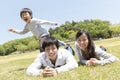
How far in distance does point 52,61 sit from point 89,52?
1382 millimetres

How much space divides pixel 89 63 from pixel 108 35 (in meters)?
120

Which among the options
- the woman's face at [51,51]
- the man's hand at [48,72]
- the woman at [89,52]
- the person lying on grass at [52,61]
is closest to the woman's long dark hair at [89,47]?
the woman at [89,52]

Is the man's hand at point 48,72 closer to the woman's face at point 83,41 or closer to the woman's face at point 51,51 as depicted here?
the woman's face at point 51,51

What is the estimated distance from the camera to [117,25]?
132 m

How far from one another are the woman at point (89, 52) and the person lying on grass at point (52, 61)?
0.63m

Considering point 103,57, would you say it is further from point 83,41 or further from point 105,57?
point 83,41

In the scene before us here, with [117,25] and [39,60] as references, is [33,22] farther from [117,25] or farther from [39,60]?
[117,25]

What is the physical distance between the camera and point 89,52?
30.1ft

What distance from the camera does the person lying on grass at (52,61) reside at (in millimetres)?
7668

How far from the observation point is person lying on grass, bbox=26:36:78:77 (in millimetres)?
7668

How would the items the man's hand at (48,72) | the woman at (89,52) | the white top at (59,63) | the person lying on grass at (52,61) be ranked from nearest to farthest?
the man's hand at (48,72) → the person lying on grass at (52,61) → the white top at (59,63) → the woman at (89,52)

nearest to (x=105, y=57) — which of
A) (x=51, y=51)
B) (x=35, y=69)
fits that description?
(x=51, y=51)

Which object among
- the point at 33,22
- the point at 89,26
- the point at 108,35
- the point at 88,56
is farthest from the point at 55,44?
the point at 89,26

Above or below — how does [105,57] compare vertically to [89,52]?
below
